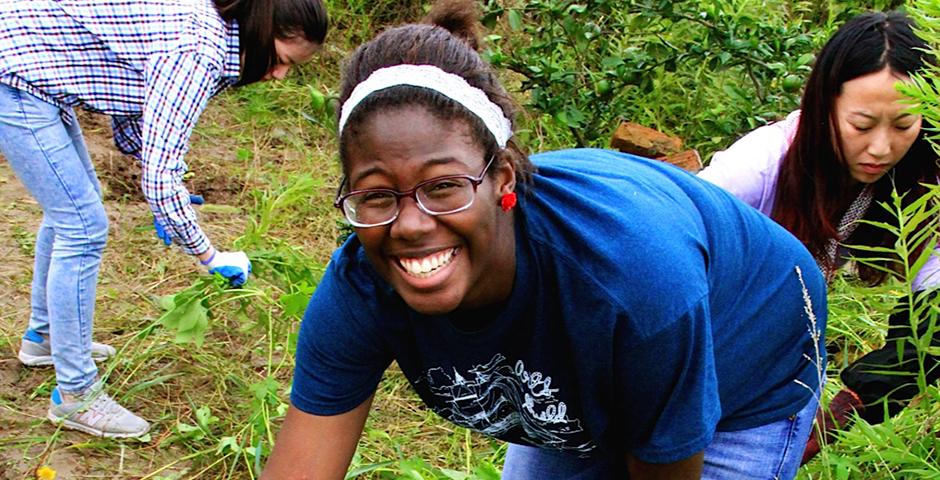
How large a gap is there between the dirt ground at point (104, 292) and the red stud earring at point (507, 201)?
186 cm

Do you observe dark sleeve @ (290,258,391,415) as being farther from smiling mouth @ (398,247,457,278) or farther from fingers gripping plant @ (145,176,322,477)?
fingers gripping plant @ (145,176,322,477)

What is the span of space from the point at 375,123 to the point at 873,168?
1.32 m

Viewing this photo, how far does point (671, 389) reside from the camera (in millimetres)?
1503

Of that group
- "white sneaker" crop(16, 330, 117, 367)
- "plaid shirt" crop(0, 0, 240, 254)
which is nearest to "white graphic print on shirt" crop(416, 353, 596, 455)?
"plaid shirt" crop(0, 0, 240, 254)

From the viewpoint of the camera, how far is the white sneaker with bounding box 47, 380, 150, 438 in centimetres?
303

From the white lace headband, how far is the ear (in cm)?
2

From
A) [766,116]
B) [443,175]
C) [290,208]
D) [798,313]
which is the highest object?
[443,175]

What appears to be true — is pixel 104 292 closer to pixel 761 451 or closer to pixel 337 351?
pixel 337 351

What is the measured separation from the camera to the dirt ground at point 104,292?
298 centimetres

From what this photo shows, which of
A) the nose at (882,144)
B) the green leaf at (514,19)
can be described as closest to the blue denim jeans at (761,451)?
the nose at (882,144)

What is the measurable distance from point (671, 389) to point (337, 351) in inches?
20.8

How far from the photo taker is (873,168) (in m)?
2.25

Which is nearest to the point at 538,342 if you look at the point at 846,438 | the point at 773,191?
the point at 846,438

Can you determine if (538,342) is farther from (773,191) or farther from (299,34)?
(299,34)
